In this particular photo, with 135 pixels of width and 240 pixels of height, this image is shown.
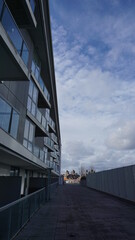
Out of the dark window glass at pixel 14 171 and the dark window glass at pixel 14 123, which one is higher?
the dark window glass at pixel 14 123

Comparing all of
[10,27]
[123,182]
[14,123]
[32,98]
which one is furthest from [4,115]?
[123,182]

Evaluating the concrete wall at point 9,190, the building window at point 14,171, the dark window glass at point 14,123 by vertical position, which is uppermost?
the dark window glass at point 14,123

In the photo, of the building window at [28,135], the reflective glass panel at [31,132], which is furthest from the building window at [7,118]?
the reflective glass panel at [31,132]

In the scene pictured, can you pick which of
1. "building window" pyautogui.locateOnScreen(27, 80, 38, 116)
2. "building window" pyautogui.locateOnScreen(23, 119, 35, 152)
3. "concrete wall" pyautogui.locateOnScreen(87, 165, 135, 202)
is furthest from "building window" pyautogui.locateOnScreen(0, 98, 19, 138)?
"concrete wall" pyautogui.locateOnScreen(87, 165, 135, 202)

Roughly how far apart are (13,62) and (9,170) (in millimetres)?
8582

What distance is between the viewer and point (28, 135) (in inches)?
488

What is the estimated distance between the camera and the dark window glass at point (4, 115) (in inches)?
291

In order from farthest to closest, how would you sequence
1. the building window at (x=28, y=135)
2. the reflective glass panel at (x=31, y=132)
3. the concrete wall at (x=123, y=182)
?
the reflective glass panel at (x=31, y=132), the concrete wall at (x=123, y=182), the building window at (x=28, y=135)

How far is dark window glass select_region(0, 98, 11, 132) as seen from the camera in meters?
7.40

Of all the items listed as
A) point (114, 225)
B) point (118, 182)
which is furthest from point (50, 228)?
point (118, 182)

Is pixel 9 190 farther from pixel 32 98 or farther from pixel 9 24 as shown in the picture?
pixel 9 24

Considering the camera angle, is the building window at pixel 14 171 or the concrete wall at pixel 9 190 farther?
the building window at pixel 14 171

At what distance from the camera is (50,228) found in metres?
6.41

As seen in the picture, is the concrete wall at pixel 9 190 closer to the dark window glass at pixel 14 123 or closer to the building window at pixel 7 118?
the dark window glass at pixel 14 123
